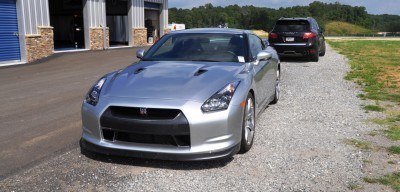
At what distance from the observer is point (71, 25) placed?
2952cm

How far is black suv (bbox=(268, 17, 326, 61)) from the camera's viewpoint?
14.5 meters

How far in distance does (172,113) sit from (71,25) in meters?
28.0

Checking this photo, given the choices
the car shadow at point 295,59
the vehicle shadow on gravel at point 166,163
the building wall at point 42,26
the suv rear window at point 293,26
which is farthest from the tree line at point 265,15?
the vehicle shadow on gravel at point 166,163

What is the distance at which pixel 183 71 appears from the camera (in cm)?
464

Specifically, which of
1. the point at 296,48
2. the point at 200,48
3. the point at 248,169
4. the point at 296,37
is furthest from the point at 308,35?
the point at 248,169

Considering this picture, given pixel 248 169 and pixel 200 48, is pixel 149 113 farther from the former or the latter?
pixel 200 48

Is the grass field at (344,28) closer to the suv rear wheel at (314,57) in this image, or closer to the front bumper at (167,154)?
the suv rear wheel at (314,57)

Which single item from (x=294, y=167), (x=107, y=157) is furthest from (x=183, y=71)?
(x=294, y=167)

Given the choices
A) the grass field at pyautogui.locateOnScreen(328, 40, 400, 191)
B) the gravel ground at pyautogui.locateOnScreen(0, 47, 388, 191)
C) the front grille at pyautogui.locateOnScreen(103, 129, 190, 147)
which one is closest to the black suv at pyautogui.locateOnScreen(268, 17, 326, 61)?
the grass field at pyautogui.locateOnScreen(328, 40, 400, 191)

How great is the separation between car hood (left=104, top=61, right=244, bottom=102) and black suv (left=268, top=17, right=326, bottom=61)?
33.2 ft

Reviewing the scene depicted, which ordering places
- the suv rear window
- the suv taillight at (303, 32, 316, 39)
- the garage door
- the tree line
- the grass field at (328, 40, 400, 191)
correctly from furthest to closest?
the tree line < the garage door < the suv rear window < the suv taillight at (303, 32, 316, 39) < the grass field at (328, 40, 400, 191)

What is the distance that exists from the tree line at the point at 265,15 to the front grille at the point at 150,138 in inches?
2766

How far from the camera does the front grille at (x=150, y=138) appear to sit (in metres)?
3.86

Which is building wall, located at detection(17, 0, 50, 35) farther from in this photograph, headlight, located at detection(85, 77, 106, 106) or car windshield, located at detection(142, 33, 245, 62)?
headlight, located at detection(85, 77, 106, 106)
